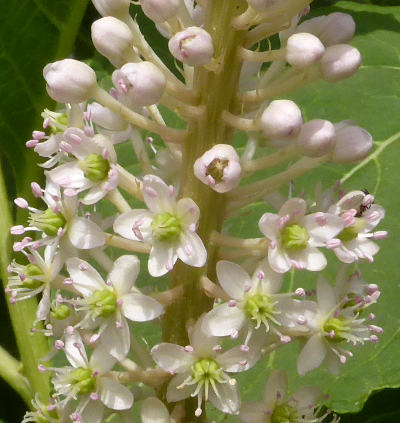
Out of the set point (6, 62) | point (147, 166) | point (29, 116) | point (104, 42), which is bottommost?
point (29, 116)

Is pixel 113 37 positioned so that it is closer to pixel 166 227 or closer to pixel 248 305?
pixel 166 227

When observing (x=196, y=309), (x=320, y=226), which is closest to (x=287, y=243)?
(x=320, y=226)

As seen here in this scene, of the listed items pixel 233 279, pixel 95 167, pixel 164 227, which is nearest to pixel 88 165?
pixel 95 167

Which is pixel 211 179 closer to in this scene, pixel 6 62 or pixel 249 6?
pixel 249 6

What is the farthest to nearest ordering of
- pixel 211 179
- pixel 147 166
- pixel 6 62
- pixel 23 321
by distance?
pixel 6 62, pixel 23 321, pixel 147 166, pixel 211 179

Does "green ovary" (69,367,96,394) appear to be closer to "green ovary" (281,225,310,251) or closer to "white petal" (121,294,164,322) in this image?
"white petal" (121,294,164,322)
